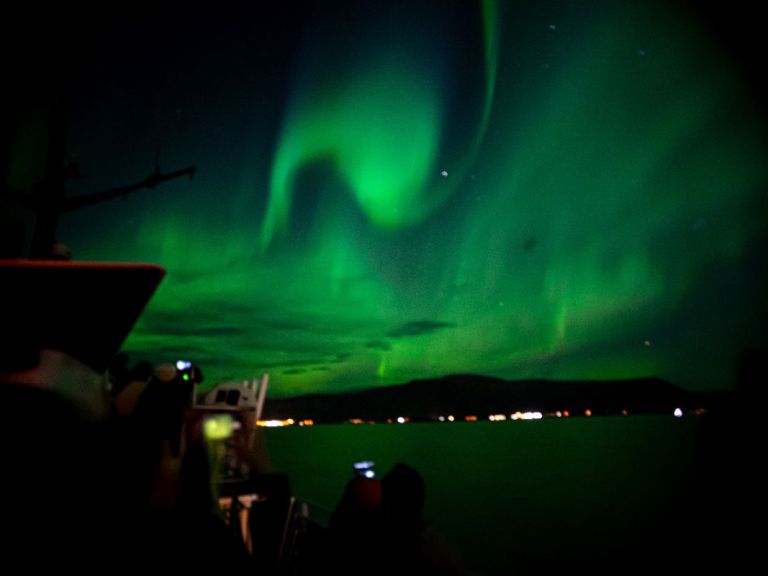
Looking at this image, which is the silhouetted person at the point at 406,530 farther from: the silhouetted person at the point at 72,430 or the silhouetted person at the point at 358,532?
the silhouetted person at the point at 72,430

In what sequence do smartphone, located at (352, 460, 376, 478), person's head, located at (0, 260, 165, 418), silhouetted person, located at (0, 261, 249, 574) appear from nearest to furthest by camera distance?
silhouetted person, located at (0, 261, 249, 574), person's head, located at (0, 260, 165, 418), smartphone, located at (352, 460, 376, 478)

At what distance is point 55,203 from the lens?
7.98 metres

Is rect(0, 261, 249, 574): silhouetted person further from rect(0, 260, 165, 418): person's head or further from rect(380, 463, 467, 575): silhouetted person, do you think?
rect(380, 463, 467, 575): silhouetted person

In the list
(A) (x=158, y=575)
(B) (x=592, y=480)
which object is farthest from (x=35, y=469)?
(B) (x=592, y=480)

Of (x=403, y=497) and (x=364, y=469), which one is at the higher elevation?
(x=364, y=469)

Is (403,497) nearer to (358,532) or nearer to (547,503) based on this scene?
(358,532)

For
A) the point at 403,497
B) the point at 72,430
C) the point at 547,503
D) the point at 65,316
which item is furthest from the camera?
the point at 547,503

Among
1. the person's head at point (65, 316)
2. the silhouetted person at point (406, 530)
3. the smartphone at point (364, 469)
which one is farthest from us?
the smartphone at point (364, 469)

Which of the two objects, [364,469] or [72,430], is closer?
[72,430]

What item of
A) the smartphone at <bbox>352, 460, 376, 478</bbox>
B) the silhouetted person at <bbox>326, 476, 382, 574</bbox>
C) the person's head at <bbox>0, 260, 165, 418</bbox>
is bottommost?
the silhouetted person at <bbox>326, 476, 382, 574</bbox>

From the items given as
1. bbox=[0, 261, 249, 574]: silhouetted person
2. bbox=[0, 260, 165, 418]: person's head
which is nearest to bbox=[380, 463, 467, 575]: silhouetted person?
bbox=[0, 261, 249, 574]: silhouetted person

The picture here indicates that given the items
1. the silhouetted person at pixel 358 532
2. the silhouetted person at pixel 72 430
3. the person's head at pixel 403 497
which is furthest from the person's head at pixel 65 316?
the person's head at pixel 403 497

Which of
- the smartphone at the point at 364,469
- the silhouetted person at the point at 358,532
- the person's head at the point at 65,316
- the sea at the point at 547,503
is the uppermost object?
the person's head at the point at 65,316

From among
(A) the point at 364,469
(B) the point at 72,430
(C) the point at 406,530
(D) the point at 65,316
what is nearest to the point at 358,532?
(C) the point at 406,530
